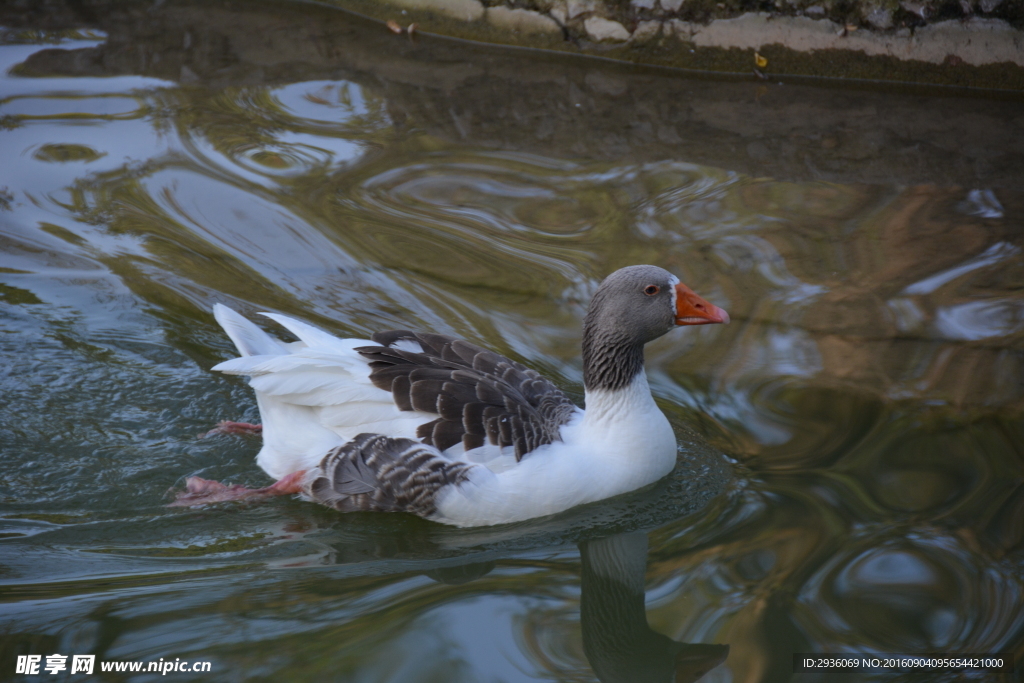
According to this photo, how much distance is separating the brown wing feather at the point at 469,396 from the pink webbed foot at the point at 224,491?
2.41 feet

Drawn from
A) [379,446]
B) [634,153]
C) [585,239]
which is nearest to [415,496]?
[379,446]

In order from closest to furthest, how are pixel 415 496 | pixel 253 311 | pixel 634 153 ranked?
pixel 415 496, pixel 253 311, pixel 634 153

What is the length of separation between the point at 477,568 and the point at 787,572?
59.4 inches

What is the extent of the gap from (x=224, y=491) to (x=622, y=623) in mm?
2224

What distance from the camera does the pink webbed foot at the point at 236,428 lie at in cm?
542

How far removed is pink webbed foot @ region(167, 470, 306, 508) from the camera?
477cm

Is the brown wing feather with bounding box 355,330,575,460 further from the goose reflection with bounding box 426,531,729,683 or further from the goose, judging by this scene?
the goose reflection with bounding box 426,531,729,683

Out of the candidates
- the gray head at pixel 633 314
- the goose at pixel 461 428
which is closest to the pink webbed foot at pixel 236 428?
the goose at pixel 461 428

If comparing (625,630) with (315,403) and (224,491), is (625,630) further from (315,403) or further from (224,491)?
(224,491)

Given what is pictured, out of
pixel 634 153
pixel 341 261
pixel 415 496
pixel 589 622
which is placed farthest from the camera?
pixel 634 153

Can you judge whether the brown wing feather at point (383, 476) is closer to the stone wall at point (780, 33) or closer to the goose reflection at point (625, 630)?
the goose reflection at point (625, 630)

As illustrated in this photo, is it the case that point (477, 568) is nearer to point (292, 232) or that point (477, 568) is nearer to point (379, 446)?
point (379, 446)

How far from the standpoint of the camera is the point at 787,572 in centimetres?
433

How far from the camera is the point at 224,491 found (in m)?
4.82
